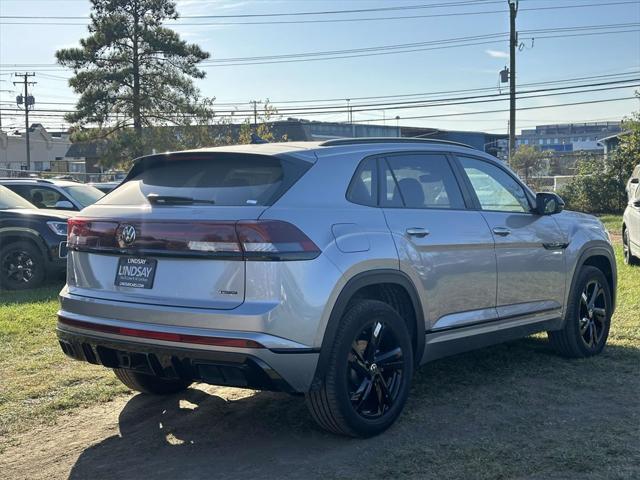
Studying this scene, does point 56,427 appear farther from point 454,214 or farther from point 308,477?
point 454,214

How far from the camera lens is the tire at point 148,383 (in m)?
5.41

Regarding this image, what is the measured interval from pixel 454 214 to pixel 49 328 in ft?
15.3

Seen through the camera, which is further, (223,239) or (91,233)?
(91,233)

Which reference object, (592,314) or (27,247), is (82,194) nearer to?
(27,247)

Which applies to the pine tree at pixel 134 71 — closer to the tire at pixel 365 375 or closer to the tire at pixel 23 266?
the tire at pixel 23 266

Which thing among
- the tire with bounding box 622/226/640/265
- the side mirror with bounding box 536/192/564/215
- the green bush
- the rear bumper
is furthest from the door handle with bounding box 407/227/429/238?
the green bush

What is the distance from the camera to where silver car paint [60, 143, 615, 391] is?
13.0 feet

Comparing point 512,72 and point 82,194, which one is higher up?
point 512,72

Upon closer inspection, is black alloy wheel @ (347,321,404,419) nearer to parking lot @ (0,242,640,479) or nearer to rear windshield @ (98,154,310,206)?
parking lot @ (0,242,640,479)

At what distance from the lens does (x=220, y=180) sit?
4.38 metres

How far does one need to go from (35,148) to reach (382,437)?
284 feet

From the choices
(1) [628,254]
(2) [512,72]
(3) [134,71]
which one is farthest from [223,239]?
(3) [134,71]

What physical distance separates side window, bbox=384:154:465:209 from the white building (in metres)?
70.8

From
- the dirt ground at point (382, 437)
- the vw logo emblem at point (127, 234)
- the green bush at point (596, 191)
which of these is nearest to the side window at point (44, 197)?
the dirt ground at point (382, 437)
